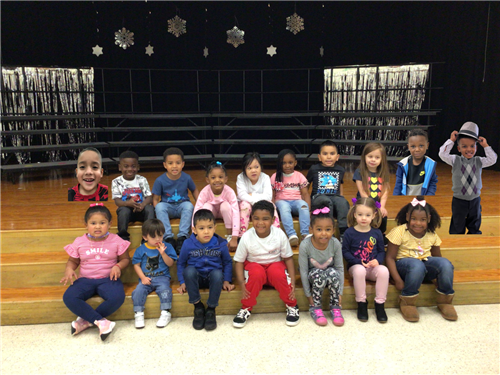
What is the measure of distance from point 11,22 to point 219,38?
3.66 m

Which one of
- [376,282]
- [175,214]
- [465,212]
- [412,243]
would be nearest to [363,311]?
[376,282]

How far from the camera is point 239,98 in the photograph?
8.09 meters

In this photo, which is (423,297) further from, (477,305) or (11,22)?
(11,22)

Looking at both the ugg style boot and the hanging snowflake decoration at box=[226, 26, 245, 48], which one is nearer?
the ugg style boot

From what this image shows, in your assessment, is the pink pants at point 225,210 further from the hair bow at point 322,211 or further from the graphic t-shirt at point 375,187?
the graphic t-shirt at point 375,187

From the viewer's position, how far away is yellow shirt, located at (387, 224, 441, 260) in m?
2.88

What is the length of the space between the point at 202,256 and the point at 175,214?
74cm

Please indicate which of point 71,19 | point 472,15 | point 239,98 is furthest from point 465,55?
point 71,19

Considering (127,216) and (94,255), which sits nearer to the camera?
(94,255)

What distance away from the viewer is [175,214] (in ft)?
11.2

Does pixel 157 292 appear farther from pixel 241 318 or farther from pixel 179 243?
pixel 241 318

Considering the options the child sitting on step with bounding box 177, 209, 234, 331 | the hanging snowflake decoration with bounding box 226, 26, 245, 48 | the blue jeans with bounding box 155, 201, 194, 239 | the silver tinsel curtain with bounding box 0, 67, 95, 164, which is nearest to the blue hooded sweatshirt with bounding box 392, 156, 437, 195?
the child sitting on step with bounding box 177, 209, 234, 331

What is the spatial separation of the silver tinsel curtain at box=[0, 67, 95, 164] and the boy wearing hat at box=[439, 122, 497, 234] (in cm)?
592

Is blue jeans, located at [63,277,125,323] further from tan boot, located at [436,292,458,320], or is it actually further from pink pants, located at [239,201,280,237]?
tan boot, located at [436,292,458,320]
